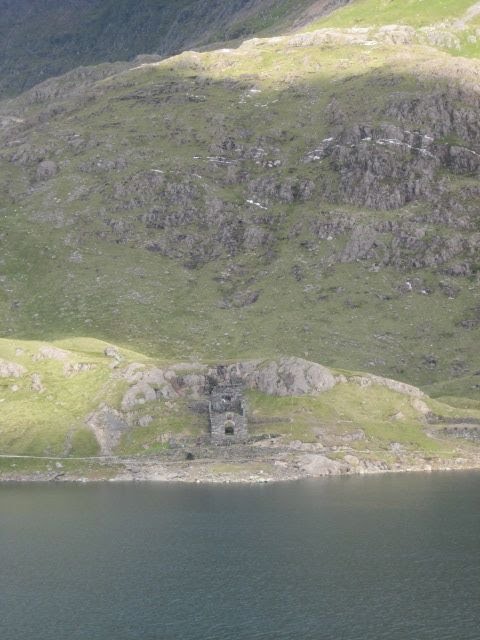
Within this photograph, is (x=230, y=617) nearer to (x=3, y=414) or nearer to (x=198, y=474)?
(x=198, y=474)

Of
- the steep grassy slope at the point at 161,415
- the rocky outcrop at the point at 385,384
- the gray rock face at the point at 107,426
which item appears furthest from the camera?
the rocky outcrop at the point at 385,384

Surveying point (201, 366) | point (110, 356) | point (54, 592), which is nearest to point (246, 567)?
point (54, 592)

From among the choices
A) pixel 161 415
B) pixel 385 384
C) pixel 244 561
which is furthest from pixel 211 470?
pixel 385 384

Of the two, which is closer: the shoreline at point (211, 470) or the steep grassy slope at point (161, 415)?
the shoreline at point (211, 470)

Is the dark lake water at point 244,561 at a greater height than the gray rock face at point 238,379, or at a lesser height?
lesser

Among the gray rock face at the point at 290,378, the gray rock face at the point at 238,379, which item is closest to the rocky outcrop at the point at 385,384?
the gray rock face at the point at 238,379

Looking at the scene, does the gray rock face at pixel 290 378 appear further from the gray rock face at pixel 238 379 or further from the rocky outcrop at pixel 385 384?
the rocky outcrop at pixel 385 384

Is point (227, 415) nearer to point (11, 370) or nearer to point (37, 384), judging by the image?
point (37, 384)
